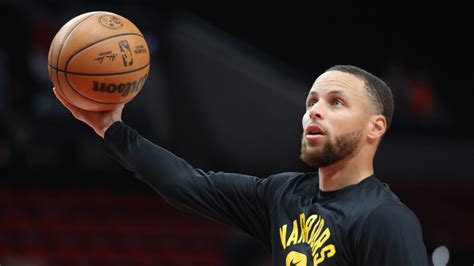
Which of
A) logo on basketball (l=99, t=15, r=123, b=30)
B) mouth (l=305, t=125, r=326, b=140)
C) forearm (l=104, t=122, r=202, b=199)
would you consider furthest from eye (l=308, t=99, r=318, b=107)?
logo on basketball (l=99, t=15, r=123, b=30)

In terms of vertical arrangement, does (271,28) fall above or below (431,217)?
above

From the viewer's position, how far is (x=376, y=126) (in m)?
2.74

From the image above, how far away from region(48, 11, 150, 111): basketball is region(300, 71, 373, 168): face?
0.77m

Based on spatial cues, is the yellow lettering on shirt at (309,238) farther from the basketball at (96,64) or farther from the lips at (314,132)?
the basketball at (96,64)

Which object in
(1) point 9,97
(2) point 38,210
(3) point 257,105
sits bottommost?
(2) point 38,210

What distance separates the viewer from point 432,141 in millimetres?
12141

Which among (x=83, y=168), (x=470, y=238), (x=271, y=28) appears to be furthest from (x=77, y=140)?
(x=470, y=238)

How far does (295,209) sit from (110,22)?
1057 millimetres

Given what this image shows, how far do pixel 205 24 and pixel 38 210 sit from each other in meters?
3.72

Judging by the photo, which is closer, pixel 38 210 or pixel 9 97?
pixel 38 210

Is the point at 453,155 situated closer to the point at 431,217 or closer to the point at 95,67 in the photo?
the point at 431,217

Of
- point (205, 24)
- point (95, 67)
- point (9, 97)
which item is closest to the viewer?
point (95, 67)

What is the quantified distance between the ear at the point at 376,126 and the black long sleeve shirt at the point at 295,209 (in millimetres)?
146

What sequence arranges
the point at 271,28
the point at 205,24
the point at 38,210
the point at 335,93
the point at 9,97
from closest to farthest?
the point at 335,93
the point at 38,210
the point at 9,97
the point at 205,24
the point at 271,28
